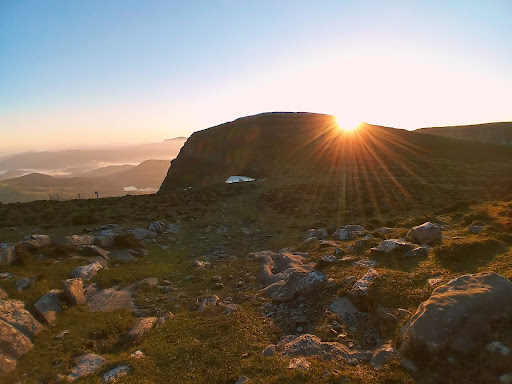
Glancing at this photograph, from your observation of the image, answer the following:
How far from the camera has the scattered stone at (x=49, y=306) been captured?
1280 centimetres

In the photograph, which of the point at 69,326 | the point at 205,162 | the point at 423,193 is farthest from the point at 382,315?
the point at 205,162

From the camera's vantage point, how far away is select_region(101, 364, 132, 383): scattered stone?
9.41m

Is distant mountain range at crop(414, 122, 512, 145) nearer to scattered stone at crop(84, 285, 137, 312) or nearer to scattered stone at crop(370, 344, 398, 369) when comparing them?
scattered stone at crop(370, 344, 398, 369)

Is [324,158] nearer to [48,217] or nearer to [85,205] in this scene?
[85,205]

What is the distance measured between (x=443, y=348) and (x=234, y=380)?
605 cm

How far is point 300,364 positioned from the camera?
29.4 ft

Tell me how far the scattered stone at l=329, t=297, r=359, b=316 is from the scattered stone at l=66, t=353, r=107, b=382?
8.67 m

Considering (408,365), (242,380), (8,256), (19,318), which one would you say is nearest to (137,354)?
(242,380)

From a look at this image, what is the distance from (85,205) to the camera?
132 feet

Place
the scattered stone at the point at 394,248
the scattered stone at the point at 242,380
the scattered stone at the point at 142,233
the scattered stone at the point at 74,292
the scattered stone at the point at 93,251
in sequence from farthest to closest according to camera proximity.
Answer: the scattered stone at the point at 142,233
the scattered stone at the point at 93,251
the scattered stone at the point at 394,248
the scattered stone at the point at 74,292
the scattered stone at the point at 242,380

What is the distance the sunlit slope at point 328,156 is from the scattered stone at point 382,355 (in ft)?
148

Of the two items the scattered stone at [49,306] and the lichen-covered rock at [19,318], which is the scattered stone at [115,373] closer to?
the lichen-covered rock at [19,318]

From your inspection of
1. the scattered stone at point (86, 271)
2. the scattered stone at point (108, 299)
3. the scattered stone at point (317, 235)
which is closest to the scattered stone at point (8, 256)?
the scattered stone at point (86, 271)

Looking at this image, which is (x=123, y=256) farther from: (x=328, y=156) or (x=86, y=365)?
(x=328, y=156)
